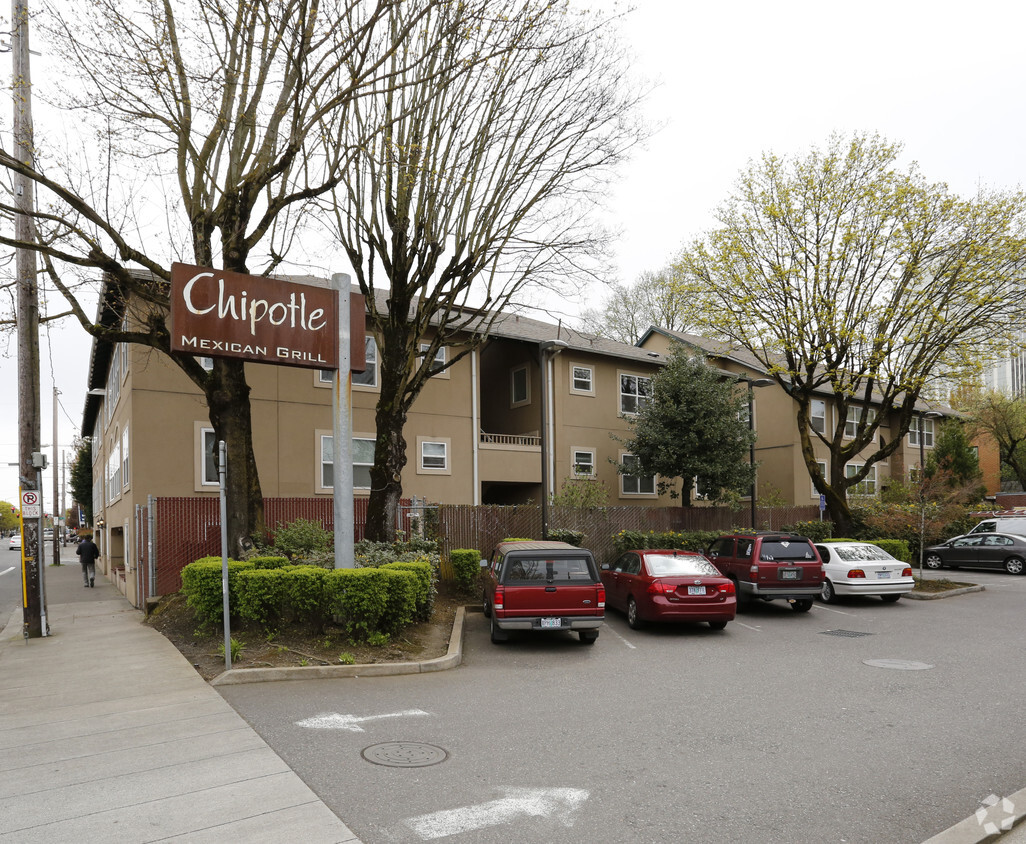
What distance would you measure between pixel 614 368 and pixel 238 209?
1598cm

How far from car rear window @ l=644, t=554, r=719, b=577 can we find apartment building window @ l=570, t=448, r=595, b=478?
11.7m

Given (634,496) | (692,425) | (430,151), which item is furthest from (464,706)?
(634,496)

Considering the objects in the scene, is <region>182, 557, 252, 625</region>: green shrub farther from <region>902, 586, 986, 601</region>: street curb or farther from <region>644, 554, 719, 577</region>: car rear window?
<region>902, 586, 986, 601</region>: street curb

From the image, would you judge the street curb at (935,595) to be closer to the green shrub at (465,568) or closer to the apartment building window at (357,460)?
the green shrub at (465,568)

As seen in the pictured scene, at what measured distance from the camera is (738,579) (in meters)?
16.6

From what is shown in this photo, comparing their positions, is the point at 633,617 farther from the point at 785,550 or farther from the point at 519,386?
the point at 519,386

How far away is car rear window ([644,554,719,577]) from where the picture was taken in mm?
13695

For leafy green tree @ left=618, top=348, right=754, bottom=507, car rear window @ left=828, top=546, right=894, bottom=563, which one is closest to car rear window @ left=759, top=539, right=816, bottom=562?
car rear window @ left=828, top=546, right=894, bottom=563

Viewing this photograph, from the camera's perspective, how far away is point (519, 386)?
27656mm

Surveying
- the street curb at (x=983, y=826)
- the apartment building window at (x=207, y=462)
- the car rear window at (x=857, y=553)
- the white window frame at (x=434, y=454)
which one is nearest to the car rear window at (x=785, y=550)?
the car rear window at (x=857, y=553)

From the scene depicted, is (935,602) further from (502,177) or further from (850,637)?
(502,177)

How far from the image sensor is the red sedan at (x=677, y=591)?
13234mm

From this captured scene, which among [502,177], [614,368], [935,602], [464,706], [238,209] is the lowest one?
[935,602]

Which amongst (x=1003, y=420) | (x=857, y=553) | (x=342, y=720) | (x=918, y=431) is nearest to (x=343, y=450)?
(x=342, y=720)
